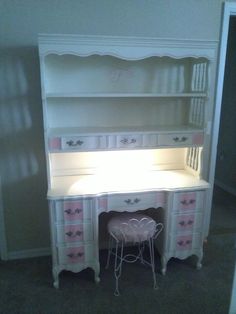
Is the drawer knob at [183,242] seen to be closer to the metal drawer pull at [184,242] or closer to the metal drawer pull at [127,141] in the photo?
the metal drawer pull at [184,242]

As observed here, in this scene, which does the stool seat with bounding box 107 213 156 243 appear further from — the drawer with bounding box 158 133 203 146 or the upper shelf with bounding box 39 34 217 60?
the upper shelf with bounding box 39 34 217 60

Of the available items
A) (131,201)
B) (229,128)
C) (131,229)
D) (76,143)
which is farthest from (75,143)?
(229,128)

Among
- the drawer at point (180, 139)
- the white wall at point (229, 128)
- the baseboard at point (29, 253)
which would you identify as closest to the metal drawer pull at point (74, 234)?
the baseboard at point (29, 253)

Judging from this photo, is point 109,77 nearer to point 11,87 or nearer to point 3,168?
point 11,87

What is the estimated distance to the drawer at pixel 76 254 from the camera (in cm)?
212

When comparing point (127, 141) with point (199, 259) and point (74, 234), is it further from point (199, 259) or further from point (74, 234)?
point (199, 259)

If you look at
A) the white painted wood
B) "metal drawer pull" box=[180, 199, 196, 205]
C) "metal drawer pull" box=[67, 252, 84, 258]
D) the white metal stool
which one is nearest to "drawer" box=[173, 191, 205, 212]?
"metal drawer pull" box=[180, 199, 196, 205]

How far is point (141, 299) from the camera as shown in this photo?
2.05m

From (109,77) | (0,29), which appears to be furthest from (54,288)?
(0,29)

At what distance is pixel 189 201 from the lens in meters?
2.21

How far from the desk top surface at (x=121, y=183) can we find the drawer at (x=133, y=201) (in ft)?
0.14

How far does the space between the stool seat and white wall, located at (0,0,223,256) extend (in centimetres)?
75

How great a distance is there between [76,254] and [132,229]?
1.63 ft

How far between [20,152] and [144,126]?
3.59 ft
